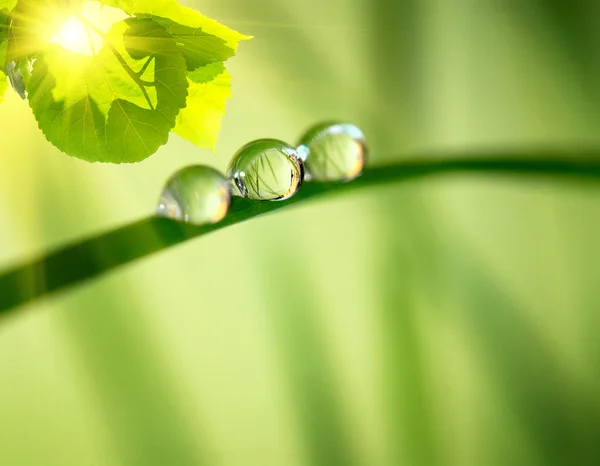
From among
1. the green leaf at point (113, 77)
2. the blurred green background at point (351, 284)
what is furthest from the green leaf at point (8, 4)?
the blurred green background at point (351, 284)

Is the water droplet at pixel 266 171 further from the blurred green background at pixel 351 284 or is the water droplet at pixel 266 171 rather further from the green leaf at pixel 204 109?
the blurred green background at pixel 351 284

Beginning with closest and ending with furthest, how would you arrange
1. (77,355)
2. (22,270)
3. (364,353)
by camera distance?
(22,270), (77,355), (364,353)

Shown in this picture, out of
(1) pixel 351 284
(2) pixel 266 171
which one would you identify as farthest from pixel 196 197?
(1) pixel 351 284

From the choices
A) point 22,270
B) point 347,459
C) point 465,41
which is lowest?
point 347,459

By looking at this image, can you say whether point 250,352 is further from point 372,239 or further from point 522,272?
point 522,272

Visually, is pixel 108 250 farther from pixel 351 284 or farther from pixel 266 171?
pixel 351 284

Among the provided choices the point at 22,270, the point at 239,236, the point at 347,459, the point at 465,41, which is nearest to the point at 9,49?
the point at 22,270

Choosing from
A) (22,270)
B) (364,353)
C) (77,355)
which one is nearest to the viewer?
(22,270)
